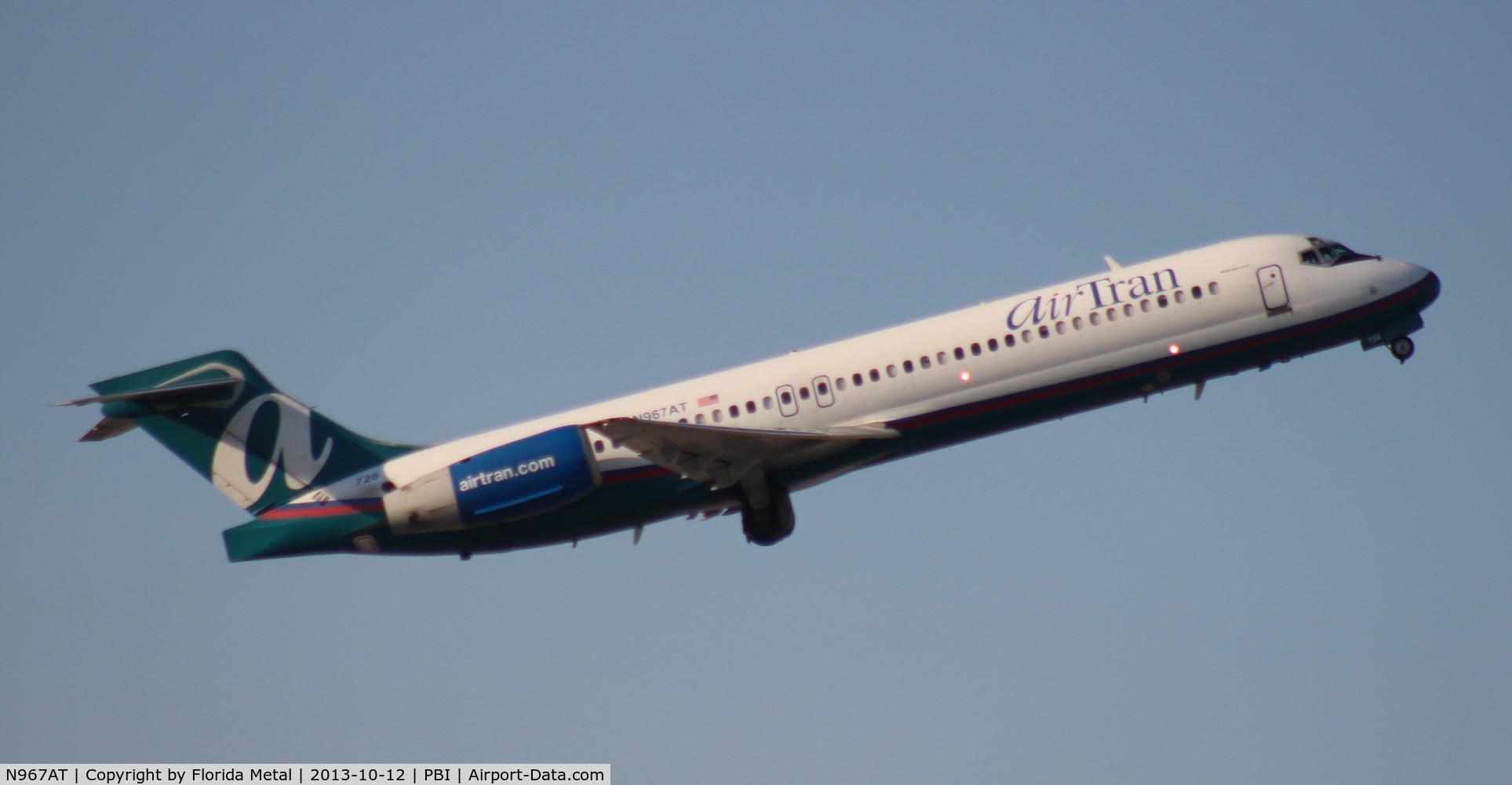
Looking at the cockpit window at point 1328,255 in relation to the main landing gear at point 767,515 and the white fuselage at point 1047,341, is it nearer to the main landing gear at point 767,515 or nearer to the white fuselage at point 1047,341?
the white fuselage at point 1047,341

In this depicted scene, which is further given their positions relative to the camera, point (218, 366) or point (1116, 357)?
point (218, 366)

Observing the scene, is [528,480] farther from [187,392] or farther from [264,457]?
[187,392]

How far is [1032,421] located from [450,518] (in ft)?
38.5

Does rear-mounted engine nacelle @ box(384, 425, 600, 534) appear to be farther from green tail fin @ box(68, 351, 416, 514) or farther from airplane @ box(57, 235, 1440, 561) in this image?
green tail fin @ box(68, 351, 416, 514)

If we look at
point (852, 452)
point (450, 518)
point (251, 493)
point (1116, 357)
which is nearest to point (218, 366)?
point (251, 493)

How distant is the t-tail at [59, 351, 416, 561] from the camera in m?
34.1

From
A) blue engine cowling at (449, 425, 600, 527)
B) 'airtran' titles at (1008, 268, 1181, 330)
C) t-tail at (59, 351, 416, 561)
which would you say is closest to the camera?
blue engine cowling at (449, 425, 600, 527)

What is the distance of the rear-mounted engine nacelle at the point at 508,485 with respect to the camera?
32.2m

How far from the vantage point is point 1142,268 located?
3319 centimetres

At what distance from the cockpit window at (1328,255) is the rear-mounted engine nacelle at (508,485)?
15105mm

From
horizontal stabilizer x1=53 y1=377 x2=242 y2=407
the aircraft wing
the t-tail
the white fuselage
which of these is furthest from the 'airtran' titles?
horizontal stabilizer x1=53 y1=377 x2=242 y2=407

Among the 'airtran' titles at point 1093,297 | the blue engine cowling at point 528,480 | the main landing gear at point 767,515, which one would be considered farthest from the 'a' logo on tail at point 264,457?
the 'airtran' titles at point 1093,297

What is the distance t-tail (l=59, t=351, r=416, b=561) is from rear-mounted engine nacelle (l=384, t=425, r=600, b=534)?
2.56 m

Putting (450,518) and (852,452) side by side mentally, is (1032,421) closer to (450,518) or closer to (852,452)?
(852,452)
